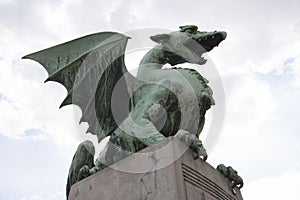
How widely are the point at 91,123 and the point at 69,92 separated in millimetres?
507

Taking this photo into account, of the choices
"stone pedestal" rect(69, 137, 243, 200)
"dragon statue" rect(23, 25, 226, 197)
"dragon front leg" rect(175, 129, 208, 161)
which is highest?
"dragon statue" rect(23, 25, 226, 197)

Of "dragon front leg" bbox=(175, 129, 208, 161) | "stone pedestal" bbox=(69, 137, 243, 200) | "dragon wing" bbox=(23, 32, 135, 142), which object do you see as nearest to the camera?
"stone pedestal" bbox=(69, 137, 243, 200)

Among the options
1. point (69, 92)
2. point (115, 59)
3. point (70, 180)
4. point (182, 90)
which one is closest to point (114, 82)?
point (115, 59)

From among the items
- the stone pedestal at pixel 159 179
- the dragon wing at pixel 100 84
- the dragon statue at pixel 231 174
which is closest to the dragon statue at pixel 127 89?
the dragon wing at pixel 100 84

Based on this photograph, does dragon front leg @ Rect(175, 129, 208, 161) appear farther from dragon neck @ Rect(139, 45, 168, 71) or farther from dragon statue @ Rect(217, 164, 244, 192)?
dragon neck @ Rect(139, 45, 168, 71)

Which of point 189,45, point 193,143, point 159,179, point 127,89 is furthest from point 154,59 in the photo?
point 159,179

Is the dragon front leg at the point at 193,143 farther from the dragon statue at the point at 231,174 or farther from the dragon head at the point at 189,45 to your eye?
the dragon head at the point at 189,45

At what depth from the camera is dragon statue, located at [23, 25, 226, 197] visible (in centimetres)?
447

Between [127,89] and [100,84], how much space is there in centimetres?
37

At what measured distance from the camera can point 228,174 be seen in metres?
4.35

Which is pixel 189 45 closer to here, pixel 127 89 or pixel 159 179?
pixel 127 89

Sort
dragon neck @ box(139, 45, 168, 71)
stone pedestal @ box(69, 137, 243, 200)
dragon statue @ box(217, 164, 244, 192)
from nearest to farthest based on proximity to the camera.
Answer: stone pedestal @ box(69, 137, 243, 200) → dragon statue @ box(217, 164, 244, 192) → dragon neck @ box(139, 45, 168, 71)

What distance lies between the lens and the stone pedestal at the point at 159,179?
138 inches

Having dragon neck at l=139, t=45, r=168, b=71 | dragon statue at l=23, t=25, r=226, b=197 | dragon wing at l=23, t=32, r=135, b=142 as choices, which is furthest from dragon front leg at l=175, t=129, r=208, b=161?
dragon neck at l=139, t=45, r=168, b=71
